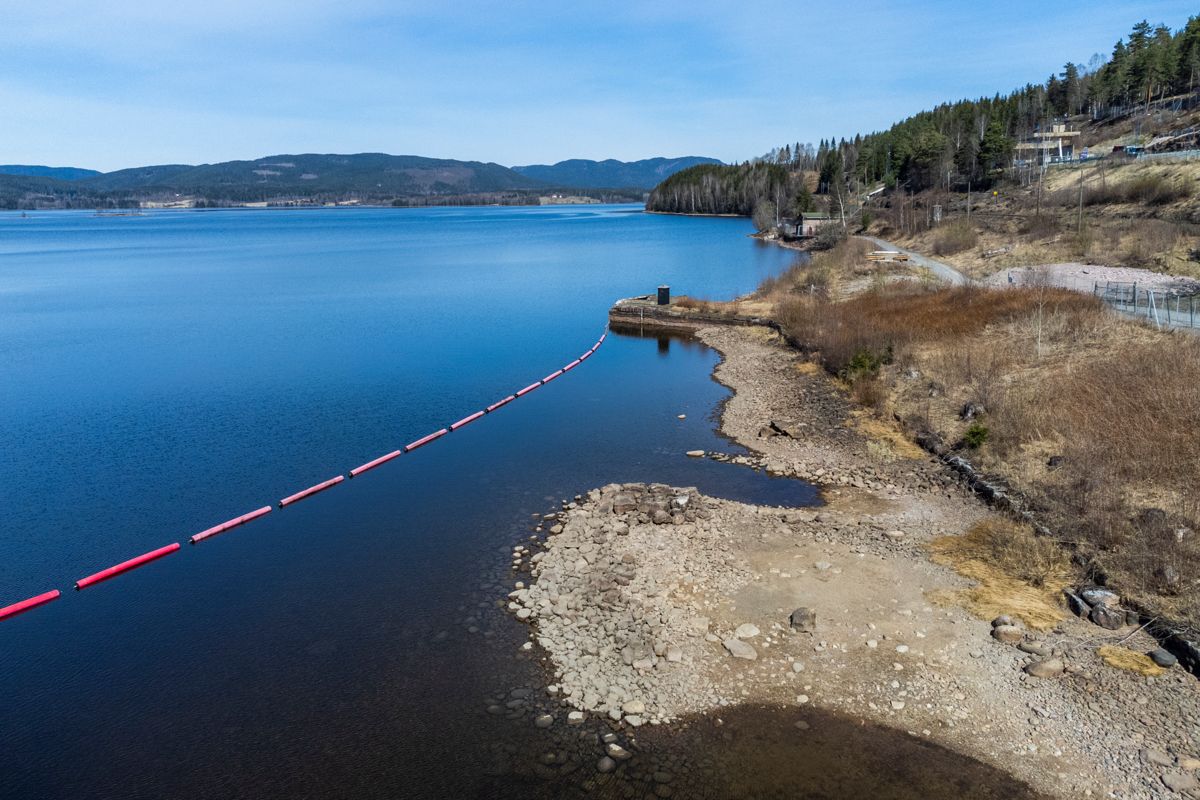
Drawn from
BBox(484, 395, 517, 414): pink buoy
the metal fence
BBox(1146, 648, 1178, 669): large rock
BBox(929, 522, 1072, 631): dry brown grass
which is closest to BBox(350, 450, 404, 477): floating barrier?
BBox(484, 395, 517, 414): pink buoy

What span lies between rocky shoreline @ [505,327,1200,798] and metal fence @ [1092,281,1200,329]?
1496 cm

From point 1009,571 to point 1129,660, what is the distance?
3.49 metres

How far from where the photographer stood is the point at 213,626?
1623cm

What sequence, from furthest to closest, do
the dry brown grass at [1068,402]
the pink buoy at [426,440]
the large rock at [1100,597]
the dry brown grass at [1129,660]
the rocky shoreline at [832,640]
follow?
the pink buoy at [426,440] < the dry brown grass at [1068,402] < the large rock at [1100,597] < the dry brown grass at [1129,660] < the rocky shoreline at [832,640]

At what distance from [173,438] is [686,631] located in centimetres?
2207

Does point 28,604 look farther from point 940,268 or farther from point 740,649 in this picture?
point 940,268

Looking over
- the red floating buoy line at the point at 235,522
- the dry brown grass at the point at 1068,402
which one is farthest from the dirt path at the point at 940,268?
the red floating buoy line at the point at 235,522

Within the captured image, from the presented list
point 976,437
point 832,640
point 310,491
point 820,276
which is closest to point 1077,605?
point 832,640

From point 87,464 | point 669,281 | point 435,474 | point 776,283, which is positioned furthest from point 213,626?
point 669,281

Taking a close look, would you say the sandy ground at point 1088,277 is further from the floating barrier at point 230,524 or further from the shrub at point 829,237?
the shrub at point 829,237

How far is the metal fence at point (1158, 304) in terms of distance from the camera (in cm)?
2889

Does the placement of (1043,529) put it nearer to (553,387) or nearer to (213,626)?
(213,626)

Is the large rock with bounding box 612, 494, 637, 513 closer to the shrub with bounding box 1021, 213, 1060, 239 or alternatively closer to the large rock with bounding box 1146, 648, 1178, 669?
the large rock with bounding box 1146, 648, 1178, 669

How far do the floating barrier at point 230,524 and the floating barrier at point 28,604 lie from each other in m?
3.34
